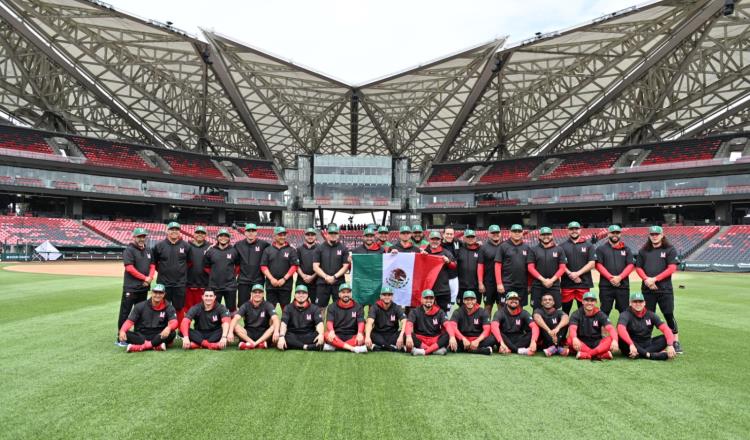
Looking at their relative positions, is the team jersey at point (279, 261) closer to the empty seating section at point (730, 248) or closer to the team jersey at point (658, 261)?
the team jersey at point (658, 261)

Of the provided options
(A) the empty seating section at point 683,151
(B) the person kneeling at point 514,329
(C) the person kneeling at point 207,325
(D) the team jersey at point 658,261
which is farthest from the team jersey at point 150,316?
(A) the empty seating section at point 683,151

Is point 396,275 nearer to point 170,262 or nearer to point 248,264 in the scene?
point 248,264

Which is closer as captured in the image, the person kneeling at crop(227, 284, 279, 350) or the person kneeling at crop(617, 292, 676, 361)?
the person kneeling at crop(617, 292, 676, 361)

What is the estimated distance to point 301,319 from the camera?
876 cm

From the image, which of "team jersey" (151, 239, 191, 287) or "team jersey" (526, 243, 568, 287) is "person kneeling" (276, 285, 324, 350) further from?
"team jersey" (526, 243, 568, 287)

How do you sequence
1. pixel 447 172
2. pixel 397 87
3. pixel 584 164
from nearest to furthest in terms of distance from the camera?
1. pixel 397 87
2. pixel 584 164
3. pixel 447 172

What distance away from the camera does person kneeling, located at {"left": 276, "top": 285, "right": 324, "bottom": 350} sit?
8.47m

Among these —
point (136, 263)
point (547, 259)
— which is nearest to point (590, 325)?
point (547, 259)

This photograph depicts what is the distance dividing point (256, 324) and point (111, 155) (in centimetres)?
6014

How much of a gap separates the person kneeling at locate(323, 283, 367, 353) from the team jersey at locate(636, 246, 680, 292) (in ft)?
18.7

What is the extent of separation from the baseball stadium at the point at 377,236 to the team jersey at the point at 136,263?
0.09 metres

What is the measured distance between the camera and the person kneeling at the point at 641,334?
312 inches

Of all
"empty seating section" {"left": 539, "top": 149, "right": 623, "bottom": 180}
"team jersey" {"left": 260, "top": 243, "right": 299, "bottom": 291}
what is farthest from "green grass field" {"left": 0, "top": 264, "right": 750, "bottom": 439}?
"empty seating section" {"left": 539, "top": 149, "right": 623, "bottom": 180}

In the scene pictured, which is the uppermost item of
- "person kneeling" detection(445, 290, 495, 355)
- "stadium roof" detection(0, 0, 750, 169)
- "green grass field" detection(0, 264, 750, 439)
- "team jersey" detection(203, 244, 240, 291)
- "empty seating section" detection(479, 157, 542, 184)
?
"stadium roof" detection(0, 0, 750, 169)
